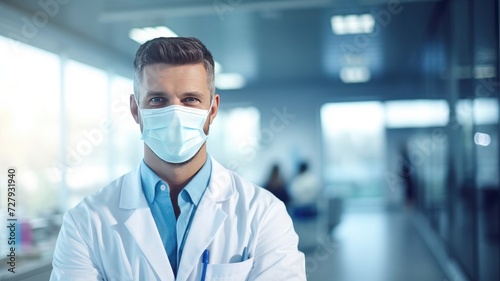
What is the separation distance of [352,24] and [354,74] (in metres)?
2.33

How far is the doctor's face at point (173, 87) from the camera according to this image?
1.26 metres

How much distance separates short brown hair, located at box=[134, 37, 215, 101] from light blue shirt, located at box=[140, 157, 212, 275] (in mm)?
263

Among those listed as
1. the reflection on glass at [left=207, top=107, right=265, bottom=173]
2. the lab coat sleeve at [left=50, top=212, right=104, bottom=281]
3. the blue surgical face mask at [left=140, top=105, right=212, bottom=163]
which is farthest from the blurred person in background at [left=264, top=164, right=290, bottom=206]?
the lab coat sleeve at [left=50, top=212, right=104, bottom=281]

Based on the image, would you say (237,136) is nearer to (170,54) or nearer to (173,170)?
(173,170)

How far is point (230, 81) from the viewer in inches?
259

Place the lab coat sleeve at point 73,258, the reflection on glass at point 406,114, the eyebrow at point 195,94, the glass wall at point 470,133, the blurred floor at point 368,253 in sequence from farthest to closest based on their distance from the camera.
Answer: the reflection on glass at point 406,114, the blurred floor at point 368,253, the glass wall at point 470,133, the eyebrow at point 195,94, the lab coat sleeve at point 73,258

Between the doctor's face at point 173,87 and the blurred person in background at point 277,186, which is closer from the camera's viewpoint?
the doctor's face at point 173,87

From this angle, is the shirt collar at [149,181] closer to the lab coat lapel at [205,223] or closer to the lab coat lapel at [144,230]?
the lab coat lapel at [144,230]

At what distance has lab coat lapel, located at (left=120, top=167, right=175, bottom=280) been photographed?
1.23 m

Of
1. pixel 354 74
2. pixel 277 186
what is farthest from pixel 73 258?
pixel 354 74

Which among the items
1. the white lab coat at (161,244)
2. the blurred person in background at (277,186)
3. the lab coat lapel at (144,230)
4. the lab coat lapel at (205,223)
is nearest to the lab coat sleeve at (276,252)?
the white lab coat at (161,244)

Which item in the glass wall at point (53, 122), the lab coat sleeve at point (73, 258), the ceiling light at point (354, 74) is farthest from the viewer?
the ceiling light at point (354, 74)

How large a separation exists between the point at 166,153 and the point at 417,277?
3.65m

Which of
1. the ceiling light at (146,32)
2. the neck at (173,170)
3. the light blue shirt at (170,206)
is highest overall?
the ceiling light at (146,32)
